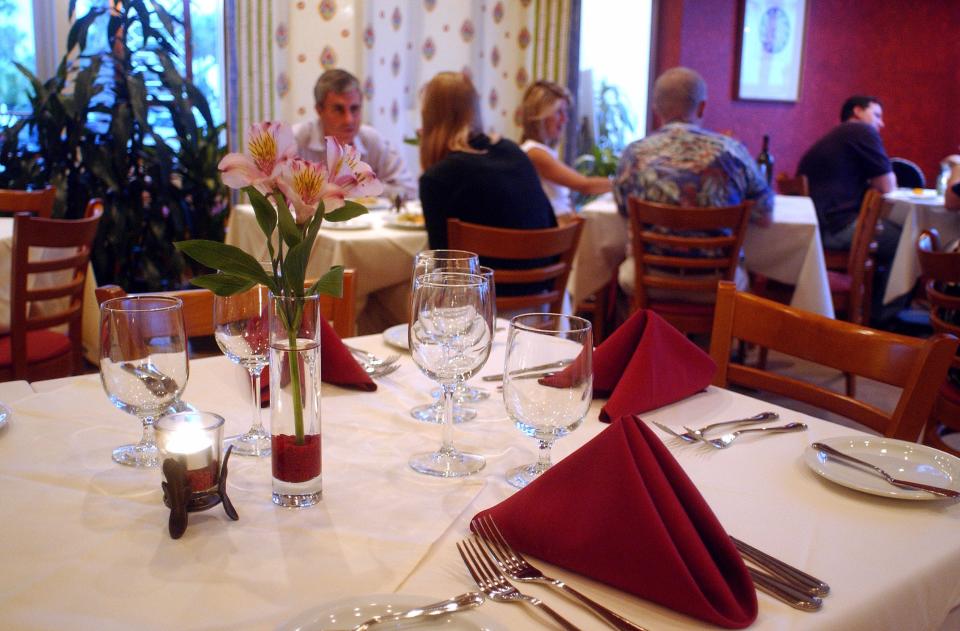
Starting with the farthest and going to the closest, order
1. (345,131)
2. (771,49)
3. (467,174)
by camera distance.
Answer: (771,49), (345,131), (467,174)

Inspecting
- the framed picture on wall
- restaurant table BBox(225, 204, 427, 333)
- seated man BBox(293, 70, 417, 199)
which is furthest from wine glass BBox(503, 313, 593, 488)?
the framed picture on wall

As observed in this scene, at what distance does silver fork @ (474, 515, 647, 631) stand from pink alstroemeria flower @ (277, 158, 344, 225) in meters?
0.34

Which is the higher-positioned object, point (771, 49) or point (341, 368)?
point (771, 49)

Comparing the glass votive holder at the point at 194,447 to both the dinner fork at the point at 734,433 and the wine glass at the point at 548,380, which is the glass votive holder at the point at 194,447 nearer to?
the wine glass at the point at 548,380

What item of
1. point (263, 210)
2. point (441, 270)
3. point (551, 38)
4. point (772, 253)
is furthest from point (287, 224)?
point (551, 38)

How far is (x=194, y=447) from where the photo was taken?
841mm

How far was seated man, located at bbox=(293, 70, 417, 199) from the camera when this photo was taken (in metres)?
4.08

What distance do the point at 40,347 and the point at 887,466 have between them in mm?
2335

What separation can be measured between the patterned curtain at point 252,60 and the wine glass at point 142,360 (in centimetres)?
418

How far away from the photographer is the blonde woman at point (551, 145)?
391 cm

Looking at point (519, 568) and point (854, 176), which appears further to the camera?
point (854, 176)

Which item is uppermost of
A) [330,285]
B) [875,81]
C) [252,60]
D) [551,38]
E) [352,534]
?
[551,38]

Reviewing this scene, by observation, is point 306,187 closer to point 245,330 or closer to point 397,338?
point 245,330

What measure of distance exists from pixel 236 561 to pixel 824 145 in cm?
526
